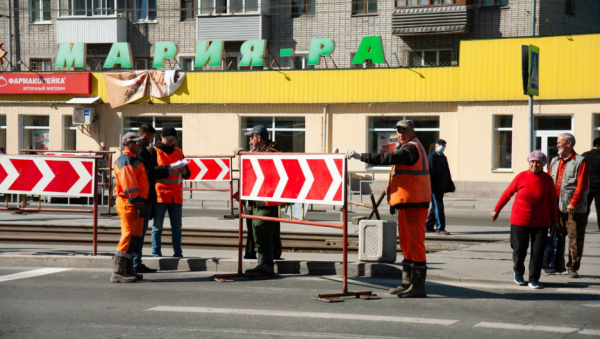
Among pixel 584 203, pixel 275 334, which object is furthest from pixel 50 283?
pixel 584 203

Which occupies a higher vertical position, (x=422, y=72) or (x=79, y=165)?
(x=422, y=72)

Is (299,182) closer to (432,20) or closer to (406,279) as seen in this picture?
(406,279)

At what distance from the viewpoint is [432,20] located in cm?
3053

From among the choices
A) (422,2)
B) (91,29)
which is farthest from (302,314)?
(91,29)

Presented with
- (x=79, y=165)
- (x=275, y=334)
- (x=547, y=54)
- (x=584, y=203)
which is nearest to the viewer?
(x=275, y=334)

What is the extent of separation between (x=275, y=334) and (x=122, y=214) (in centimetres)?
341

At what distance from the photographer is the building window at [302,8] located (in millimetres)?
33250

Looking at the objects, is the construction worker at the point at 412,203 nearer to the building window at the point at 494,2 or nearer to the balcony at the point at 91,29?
the building window at the point at 494,2

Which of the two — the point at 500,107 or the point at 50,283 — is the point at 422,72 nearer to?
the point at 500,107

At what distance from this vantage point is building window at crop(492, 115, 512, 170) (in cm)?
2680

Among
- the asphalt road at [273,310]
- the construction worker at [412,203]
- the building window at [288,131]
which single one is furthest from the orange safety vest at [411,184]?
the building window at [288,131]

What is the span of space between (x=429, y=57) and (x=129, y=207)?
24032 mm

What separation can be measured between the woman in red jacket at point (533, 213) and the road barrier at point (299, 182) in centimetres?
192

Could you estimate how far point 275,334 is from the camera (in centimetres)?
663
